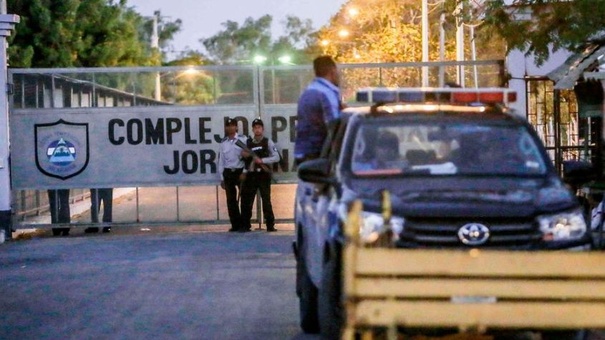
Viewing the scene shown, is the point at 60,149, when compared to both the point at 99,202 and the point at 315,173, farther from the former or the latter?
the point at 315,173

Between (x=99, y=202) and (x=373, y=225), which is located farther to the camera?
(x=99, y=202)

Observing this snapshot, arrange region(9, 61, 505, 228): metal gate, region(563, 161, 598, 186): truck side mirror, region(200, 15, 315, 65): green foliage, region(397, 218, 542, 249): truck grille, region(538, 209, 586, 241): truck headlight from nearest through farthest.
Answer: region(397, 218, 542, 249): truck grille
region(538, 209, 586, 241): truck headlight
region(563, 161, 598, 186): truck side mirror
region(9, 61, 505, 228): metal gate
region(200, 15, 315, 65): green foliage

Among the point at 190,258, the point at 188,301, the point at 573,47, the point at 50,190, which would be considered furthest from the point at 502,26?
the point at 50,190

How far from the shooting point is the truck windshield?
30.3ft

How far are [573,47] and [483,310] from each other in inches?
410

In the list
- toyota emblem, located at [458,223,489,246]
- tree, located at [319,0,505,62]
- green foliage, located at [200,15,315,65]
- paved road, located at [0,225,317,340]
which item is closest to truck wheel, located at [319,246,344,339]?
toyota emblem, located at [458,223,489,246]

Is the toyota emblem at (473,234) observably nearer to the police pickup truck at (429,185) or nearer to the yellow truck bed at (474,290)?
the police pickup truck at (429,185)

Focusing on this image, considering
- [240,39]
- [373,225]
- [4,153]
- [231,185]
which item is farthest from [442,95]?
[240,39]

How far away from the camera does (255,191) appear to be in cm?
2027

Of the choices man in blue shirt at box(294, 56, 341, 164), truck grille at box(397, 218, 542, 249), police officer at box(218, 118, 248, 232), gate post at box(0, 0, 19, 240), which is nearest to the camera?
truck grille at box(397, 218, 542, 249)

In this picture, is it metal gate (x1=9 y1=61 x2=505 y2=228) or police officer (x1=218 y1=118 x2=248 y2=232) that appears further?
metal gate (x1=9 y1=61 x2=505 y2=228)

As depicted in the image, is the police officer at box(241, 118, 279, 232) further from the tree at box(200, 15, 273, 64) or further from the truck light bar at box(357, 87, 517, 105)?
the tree at box(200, 15, 273, 64)

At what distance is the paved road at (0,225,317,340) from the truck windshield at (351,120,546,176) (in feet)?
5.95

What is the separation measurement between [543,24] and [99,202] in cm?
859
